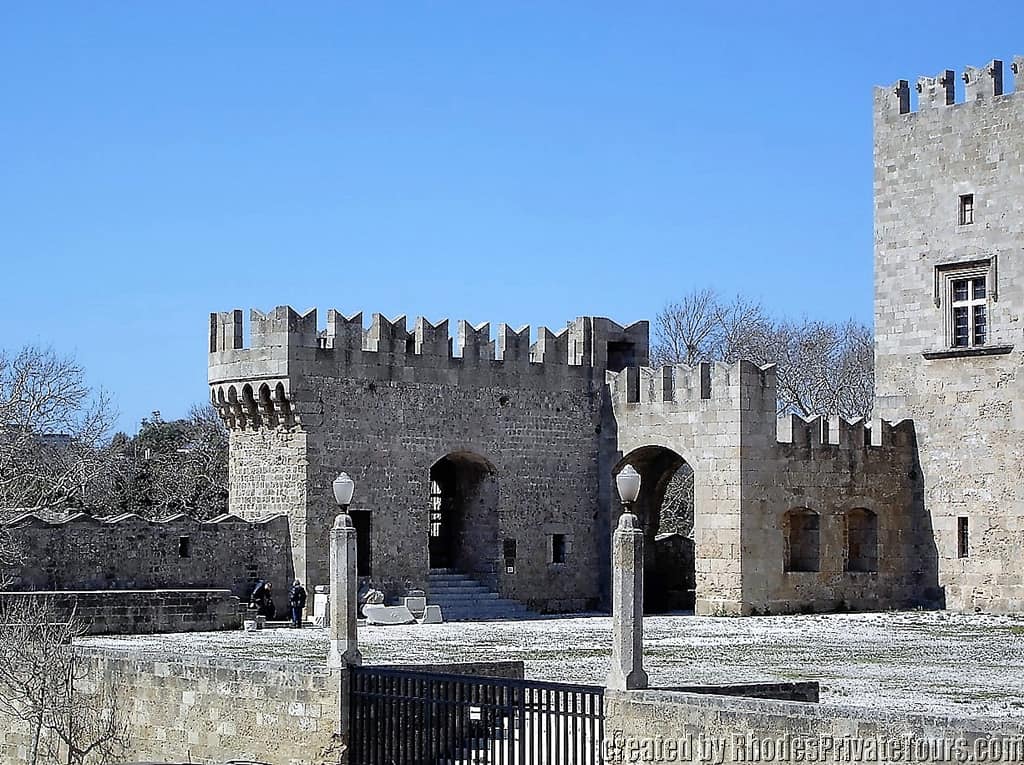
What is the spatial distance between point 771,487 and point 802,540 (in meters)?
1.46

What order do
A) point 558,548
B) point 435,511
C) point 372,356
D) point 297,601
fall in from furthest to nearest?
1. point 435,511
2. point 558,548
3. point 372,356
4. point 297,601

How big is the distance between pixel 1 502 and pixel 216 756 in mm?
15869

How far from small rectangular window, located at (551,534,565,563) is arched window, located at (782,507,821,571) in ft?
12.7

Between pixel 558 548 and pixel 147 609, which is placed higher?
pixel 558 548

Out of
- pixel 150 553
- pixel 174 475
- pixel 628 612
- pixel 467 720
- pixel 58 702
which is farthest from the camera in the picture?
pixel 174 475

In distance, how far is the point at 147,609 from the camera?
989 inches

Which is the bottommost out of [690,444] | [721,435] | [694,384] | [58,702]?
[58,702]

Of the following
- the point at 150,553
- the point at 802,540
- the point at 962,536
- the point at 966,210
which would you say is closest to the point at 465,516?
the point at 802,540

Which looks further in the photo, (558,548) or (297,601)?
(558,548)

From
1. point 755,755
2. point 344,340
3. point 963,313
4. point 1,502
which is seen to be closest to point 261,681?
point 755,755

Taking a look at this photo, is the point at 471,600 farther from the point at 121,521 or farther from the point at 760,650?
the point at 760,650

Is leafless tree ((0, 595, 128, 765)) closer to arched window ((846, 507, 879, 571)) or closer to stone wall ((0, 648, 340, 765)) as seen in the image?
stone wall ((0, 648, 340, 765))

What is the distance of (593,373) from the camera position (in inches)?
1264

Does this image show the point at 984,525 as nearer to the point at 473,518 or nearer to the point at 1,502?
the point at 473,518
